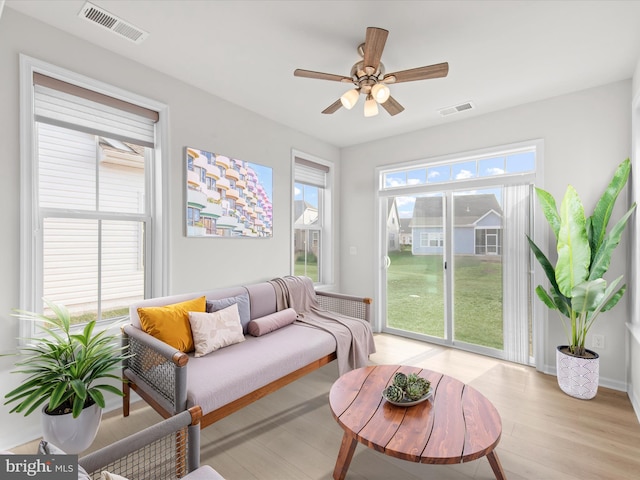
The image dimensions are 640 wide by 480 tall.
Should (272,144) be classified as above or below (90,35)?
below

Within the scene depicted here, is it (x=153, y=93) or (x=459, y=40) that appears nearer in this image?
(x=459, y=40)

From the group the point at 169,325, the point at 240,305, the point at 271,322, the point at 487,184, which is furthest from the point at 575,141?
the point at 169,325

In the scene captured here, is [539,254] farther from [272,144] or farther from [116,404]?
[116,404]

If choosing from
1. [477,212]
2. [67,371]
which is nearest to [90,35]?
[67,371]

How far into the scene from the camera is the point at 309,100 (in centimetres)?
312

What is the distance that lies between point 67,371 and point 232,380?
942 mm

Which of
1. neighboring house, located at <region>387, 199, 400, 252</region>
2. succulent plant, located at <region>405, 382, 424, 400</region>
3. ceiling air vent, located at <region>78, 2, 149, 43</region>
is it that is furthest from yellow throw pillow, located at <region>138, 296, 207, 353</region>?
neighboring house, located at <region>387, 199, 400, 252</region>

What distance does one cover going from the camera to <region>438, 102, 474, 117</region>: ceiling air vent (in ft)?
10.6

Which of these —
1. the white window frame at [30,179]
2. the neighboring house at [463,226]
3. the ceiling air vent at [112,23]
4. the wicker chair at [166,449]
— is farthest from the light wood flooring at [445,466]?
the ceiling air vent at [112,23]

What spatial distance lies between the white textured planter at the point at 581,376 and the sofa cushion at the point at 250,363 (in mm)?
1994

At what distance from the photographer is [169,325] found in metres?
2.15

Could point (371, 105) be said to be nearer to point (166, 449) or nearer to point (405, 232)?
point (405, 232)

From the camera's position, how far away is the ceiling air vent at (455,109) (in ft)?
10.6

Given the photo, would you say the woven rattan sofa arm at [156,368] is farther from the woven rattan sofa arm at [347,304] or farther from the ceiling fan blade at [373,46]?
the ceiling fan blade at [373,46]
